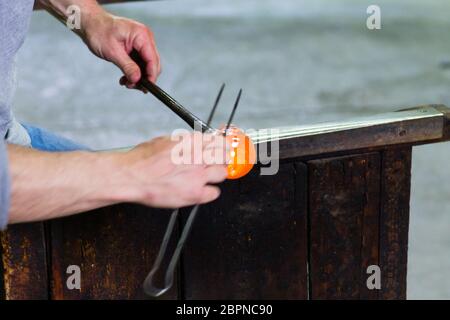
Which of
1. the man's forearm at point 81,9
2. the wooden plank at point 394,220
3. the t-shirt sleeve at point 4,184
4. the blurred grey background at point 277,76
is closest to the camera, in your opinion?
the t-shirt sleeve at point 4,184

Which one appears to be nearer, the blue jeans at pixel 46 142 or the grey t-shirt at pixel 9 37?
the grey t-shirt at pixel 9 37

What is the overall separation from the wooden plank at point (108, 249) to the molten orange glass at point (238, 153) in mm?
211

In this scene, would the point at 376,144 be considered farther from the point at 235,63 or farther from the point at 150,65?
the point at 235,63

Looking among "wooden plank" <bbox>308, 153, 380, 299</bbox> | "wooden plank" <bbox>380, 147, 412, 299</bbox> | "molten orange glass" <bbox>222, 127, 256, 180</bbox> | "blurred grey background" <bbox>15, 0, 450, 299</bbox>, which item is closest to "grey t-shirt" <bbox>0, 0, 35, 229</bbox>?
"molten orange glass" <bbox>222, 127, 256, 180</bbox>

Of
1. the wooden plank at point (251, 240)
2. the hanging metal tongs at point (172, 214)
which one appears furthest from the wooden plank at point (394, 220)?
the hanging metal tongs at point (172, 214)

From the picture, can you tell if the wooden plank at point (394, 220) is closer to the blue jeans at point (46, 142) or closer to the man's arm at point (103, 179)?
the man's arm at point (103, 179)

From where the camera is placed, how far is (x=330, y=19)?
4.61 meters

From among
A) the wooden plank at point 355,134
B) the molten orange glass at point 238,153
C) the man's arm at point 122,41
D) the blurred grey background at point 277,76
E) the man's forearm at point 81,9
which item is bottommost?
the molten orange glass at point 238,153

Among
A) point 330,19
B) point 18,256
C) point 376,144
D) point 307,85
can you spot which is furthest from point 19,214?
point 330,19

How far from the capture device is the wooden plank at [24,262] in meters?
1.03

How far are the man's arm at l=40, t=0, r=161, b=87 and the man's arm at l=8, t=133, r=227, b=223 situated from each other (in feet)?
1.15

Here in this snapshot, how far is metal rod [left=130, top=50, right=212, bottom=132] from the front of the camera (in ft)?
3.17

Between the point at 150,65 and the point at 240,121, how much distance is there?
202 cm

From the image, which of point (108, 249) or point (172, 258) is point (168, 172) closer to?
point (172, 258)
